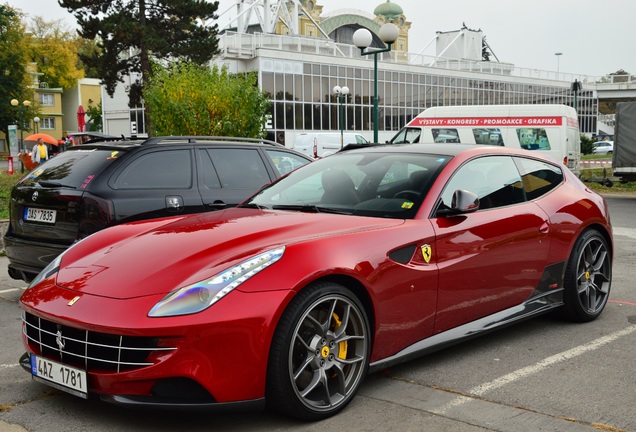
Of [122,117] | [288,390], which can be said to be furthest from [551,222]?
[122,117]

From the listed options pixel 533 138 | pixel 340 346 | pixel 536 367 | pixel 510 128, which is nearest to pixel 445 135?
pixel 510 128

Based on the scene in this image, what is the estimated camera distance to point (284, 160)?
7.90m

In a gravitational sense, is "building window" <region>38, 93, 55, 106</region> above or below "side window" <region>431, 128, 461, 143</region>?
above

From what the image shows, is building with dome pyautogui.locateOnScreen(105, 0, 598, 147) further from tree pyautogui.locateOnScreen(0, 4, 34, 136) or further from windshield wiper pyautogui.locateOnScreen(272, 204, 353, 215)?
windshield wiper pyautogui.locateOnScreen(272, 204, 353, 215)

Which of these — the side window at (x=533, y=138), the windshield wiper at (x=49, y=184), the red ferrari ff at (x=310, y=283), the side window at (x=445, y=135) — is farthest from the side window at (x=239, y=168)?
the side window at (x=445, y=135)

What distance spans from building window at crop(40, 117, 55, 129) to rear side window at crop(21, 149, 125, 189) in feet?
291

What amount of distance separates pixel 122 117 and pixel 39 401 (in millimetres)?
62039

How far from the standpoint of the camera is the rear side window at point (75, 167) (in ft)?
21.2

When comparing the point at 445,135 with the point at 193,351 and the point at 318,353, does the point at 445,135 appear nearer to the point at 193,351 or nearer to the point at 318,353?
the point at 318,353

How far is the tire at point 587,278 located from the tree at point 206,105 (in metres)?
11.9

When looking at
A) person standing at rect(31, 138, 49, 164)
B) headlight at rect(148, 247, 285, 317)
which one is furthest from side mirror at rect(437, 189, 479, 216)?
person standing at rect(31, 138, 49, 164)

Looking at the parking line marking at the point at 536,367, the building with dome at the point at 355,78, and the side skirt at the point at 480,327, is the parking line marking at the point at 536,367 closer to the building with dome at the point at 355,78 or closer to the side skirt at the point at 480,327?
the side skirt at the point at 480,327

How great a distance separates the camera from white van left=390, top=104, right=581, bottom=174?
24.6m

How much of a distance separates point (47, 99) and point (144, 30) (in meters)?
56.9
